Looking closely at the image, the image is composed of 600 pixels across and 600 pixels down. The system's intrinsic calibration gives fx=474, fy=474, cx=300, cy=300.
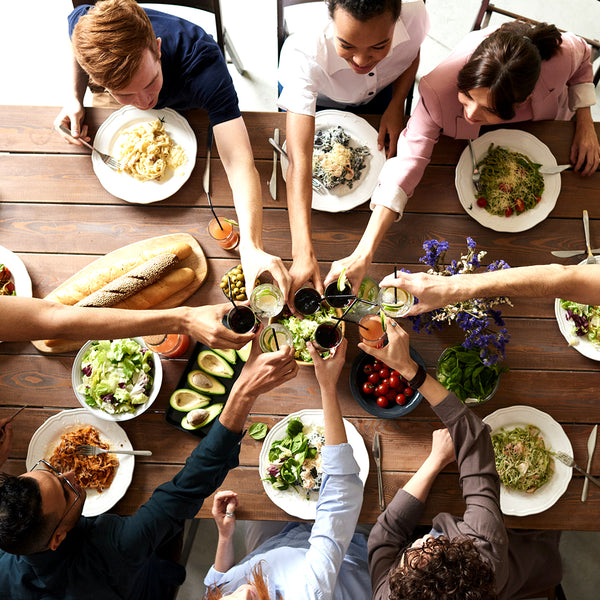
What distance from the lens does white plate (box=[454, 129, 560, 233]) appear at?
2086mm

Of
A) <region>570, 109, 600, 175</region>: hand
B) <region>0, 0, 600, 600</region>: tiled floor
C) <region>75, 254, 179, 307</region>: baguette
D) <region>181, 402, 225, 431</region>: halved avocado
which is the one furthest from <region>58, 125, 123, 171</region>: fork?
<region>570, 109, 600, 175</region>: hand

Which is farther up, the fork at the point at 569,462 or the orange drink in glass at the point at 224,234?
the orange drink in glass at the point at 224,234

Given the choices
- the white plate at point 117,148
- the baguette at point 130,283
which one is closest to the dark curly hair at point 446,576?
the baguette at point 130,283

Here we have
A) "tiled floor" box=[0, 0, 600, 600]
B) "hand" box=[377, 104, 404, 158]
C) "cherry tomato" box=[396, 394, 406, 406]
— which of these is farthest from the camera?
"tiled floor" box=[0, 0, 600, 600]

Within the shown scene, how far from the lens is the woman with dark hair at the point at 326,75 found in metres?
1.82

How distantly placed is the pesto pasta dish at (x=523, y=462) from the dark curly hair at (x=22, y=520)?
5.72 ft

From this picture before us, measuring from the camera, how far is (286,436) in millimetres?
1982

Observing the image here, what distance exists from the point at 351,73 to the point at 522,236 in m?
1.08

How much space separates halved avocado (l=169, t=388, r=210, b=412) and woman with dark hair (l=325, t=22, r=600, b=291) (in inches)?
29.0

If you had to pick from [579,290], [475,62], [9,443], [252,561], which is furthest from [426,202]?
[9,443]

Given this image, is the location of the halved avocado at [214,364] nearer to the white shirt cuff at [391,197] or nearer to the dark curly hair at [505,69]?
the white shirt cuff at [391,197]

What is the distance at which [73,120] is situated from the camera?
2.13 metres

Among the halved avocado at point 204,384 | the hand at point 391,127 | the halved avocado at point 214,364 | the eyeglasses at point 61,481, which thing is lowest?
the eyeglasses at point 61,481

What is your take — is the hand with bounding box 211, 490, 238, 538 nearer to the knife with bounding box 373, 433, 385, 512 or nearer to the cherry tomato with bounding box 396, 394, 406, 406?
the knife with bounding box 373, 433, 385, 512
